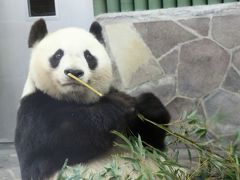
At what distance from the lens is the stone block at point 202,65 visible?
4.88 meters

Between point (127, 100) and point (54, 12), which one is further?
point (54, 12)

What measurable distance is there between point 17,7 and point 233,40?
1.90 m

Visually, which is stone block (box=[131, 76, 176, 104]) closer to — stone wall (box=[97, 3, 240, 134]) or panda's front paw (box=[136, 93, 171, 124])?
stone wall (box=[97, 3, 240, 134])

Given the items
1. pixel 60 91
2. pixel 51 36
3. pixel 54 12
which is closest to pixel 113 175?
pixel 60 91

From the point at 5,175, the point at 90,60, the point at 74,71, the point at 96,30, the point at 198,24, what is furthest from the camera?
the point at 198,24

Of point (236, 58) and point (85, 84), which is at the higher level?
point (85, 84)

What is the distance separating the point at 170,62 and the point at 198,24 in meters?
0.38

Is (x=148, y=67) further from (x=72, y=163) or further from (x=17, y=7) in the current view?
(x=72, y=163)

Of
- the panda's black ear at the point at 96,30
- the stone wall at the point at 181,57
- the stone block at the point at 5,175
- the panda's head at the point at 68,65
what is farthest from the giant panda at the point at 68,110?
the stone wall at the point at 181,57

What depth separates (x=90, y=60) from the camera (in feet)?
8.93

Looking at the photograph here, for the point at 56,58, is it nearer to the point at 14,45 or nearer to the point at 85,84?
the point at 85,84

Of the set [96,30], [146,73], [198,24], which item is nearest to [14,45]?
[146,73]

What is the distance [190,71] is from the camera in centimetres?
489

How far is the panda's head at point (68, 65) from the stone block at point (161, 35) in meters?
2.07
